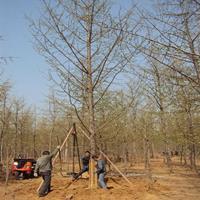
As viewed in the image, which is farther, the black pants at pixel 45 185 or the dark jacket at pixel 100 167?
the dark jacket at pixel 100 167

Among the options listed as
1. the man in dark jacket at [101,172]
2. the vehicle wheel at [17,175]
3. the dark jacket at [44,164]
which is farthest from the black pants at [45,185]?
the vehicle wheel at [17,175]

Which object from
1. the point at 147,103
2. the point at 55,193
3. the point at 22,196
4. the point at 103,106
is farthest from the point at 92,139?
the point at 147,103

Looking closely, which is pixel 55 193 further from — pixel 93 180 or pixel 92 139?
pixel 92 139

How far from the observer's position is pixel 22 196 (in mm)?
11172

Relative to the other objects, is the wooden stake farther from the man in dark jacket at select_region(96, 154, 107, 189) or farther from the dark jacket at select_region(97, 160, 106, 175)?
the dark jacket at select_region(97, 160, 106, 175)

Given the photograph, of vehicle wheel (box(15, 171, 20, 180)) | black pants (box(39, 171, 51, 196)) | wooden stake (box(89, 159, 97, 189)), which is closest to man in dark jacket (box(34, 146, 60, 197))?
black pants (box(39, 171, 51, 196))

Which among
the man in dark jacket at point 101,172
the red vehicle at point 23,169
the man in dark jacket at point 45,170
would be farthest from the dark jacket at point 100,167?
the red vehicle at point 23,169

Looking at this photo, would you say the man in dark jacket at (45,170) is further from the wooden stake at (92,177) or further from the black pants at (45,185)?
the wooden stake at (92,177)

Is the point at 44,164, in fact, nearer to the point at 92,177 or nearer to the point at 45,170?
the point at 45,170

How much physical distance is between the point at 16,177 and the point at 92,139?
10.2m

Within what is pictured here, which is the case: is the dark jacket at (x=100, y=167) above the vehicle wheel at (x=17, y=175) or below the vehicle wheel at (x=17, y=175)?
above

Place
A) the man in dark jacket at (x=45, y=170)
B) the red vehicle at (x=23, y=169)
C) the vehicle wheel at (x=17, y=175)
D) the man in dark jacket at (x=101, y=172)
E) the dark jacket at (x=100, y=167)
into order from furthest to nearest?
the red vehicle at (x=23, y=169)
the vehicle wheel at (x=17, y=175)
the dark jacket at (x=100, y=167)
the man in dark jacket at (x=101, y=172)
the man in dark jacket at (x=45, y=170)

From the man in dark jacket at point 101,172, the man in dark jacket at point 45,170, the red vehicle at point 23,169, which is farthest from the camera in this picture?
the red vehicle at point 23,169

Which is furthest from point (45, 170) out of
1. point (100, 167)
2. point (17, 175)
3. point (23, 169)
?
point (17, 175)
